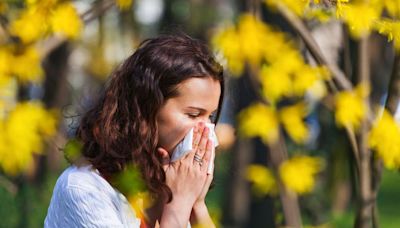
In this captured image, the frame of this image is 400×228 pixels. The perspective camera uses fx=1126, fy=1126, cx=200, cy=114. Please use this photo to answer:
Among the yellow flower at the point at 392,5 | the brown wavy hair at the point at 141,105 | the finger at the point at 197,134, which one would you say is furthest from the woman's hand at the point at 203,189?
the yellow flower at the point at 392,5

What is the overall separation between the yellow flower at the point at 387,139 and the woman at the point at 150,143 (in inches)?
53.8

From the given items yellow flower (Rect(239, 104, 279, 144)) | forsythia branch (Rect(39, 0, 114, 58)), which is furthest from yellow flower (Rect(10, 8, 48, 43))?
yellow flower (Rect(239, 104, 279, 144))

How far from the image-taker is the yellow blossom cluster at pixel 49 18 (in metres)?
4.36

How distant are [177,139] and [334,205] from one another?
7.63 m

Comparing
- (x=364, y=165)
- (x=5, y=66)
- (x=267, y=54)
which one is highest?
(x=267, y=54)

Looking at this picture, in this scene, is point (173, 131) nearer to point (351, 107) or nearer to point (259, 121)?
point (351, 107)

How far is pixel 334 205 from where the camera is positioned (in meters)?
10.4

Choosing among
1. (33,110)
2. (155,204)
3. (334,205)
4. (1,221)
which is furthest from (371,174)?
(334,205)

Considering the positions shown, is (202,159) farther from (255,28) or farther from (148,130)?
(255,28)

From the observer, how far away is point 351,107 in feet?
14.6

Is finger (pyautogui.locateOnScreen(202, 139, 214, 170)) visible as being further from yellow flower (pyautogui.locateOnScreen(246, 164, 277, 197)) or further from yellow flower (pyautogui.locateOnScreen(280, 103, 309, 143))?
yellow flower (pyautogui.locateOnScreen(246, 164, 277, 197))

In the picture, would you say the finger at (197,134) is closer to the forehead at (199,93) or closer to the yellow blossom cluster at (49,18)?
the forehead at (199,93)

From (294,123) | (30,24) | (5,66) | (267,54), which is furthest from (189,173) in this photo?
(5,66)

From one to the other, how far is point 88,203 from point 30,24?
173 cm
